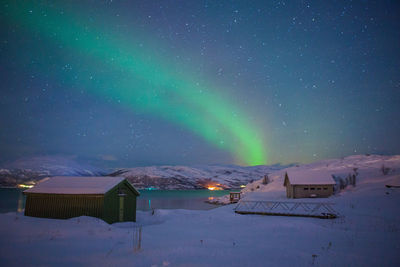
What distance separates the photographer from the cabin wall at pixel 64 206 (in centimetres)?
2077

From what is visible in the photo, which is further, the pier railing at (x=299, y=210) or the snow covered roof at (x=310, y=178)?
the snow covered roof at (x=310, y=178)

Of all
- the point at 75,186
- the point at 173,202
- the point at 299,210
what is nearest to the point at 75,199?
the point at 75,186

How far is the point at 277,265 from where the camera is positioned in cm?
912

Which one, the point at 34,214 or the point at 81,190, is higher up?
the point at 81,190

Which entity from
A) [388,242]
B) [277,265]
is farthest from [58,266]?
[388,242]

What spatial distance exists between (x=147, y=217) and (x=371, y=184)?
118 ft

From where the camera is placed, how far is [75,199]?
21109 millimetres

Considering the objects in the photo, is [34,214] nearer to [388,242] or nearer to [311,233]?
[311,233]

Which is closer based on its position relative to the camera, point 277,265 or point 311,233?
point 277,265

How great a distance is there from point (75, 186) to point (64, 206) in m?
1.85

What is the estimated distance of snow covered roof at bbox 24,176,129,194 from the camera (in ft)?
69.9

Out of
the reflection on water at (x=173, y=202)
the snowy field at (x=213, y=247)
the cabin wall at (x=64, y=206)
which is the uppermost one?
the cabin wall at (x=64, y=206)

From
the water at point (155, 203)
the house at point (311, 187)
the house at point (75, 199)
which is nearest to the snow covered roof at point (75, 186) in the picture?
the house at point (75, 199)

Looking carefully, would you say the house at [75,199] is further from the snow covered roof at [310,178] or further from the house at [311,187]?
the snow covered roof at [310,178]
